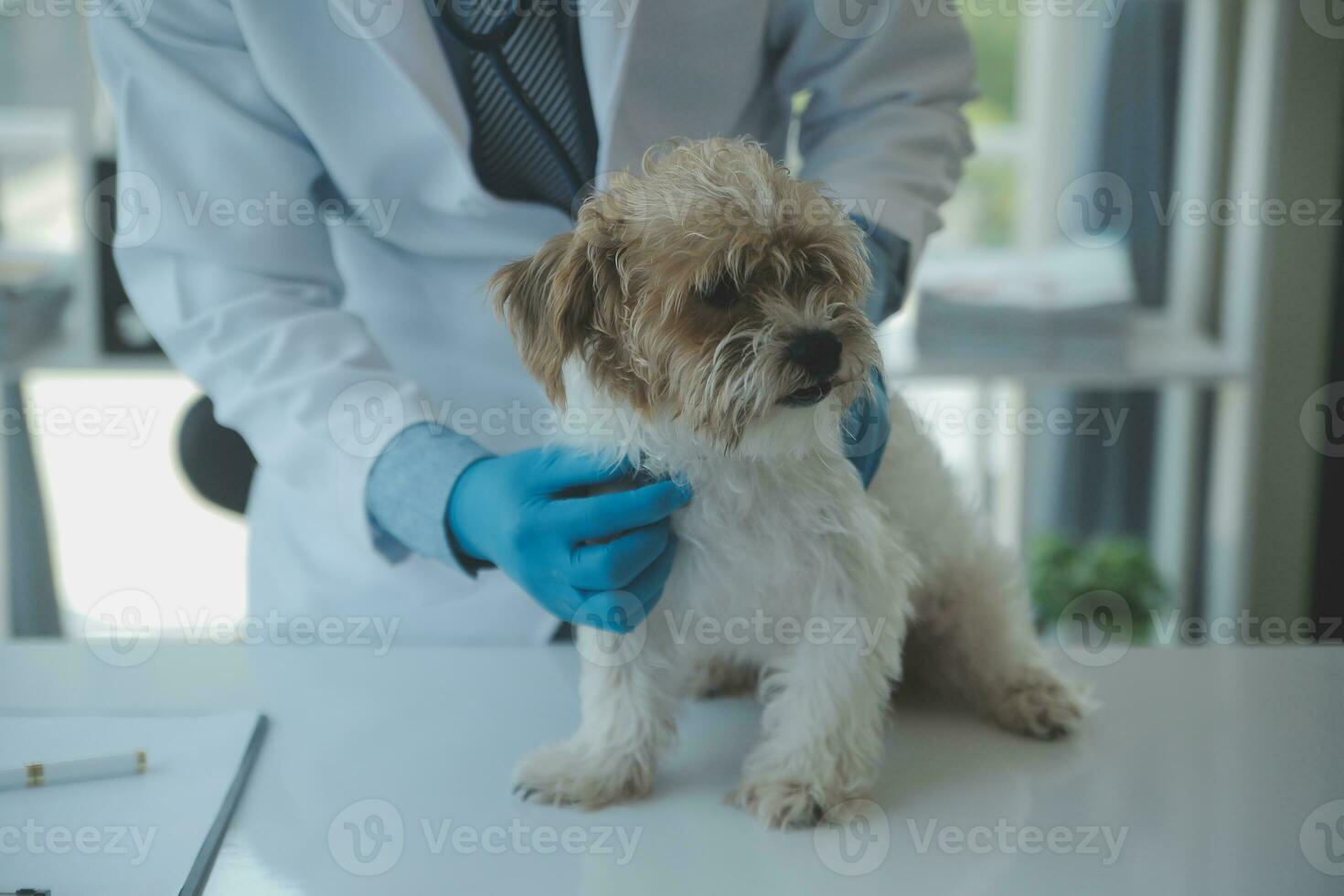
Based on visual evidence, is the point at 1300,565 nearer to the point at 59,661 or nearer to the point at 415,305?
the point at 415,305

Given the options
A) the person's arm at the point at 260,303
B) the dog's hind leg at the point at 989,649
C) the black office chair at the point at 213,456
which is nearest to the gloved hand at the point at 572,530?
the person's arm at the point at 260,303

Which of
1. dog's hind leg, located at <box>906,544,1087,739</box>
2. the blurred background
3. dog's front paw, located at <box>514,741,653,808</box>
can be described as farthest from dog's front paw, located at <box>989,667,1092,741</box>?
the blurred background

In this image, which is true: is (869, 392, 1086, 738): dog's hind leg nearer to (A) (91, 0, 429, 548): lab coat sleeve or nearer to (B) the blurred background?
(A) (91, 0, 429, 548): lab coat sleeve

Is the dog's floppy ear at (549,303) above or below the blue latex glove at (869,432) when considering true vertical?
above

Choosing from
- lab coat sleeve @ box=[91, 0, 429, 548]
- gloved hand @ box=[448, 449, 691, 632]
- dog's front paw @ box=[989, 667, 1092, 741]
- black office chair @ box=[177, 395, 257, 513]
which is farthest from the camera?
black office chair @ box=[177, 395, 257, 513]

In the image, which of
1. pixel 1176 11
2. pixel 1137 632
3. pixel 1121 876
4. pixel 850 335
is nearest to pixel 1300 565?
pixel 1137 632

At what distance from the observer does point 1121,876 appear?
0.85 m

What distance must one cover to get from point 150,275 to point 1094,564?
2.10m

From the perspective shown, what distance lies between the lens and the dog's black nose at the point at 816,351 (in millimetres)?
812

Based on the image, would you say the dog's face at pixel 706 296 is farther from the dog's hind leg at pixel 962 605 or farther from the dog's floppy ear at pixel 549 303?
the dog's hind leg at pixel 962 605

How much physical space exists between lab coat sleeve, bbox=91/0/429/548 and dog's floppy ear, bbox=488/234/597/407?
32 centimetres

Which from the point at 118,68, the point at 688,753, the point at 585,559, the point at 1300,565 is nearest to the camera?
the point at 585,559

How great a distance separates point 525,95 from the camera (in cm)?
119

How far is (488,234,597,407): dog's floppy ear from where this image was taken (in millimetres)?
848
